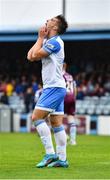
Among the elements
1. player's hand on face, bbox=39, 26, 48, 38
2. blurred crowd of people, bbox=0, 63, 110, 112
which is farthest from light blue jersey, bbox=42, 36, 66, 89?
blurred crowd of people, bbox=0, 63, 110, 112

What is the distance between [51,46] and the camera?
41.8 feet

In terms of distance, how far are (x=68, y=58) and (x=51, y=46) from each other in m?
24.4

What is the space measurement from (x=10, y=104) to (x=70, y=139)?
42.3 ft

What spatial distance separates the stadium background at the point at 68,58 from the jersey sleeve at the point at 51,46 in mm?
17846

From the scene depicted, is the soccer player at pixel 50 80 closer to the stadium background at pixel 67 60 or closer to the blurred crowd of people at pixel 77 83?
the stadium background at pixel 67 60

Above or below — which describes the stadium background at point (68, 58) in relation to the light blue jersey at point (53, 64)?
below

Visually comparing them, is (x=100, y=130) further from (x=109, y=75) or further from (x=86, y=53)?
(x=86, y=53)

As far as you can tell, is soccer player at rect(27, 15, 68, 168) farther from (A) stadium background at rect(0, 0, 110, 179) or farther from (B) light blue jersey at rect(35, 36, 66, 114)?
(A) stadium background at rect(0, 0, 110, 179)

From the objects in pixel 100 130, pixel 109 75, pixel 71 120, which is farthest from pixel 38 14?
pixel 71 120

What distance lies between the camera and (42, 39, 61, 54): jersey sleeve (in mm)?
12723

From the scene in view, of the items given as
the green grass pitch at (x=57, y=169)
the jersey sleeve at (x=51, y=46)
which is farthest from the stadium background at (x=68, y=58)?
the jersey sleeve at (x=51, y=46)

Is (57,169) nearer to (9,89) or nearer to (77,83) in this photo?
(77,83)

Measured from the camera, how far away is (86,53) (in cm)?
3681

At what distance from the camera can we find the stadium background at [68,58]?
1259 inches
